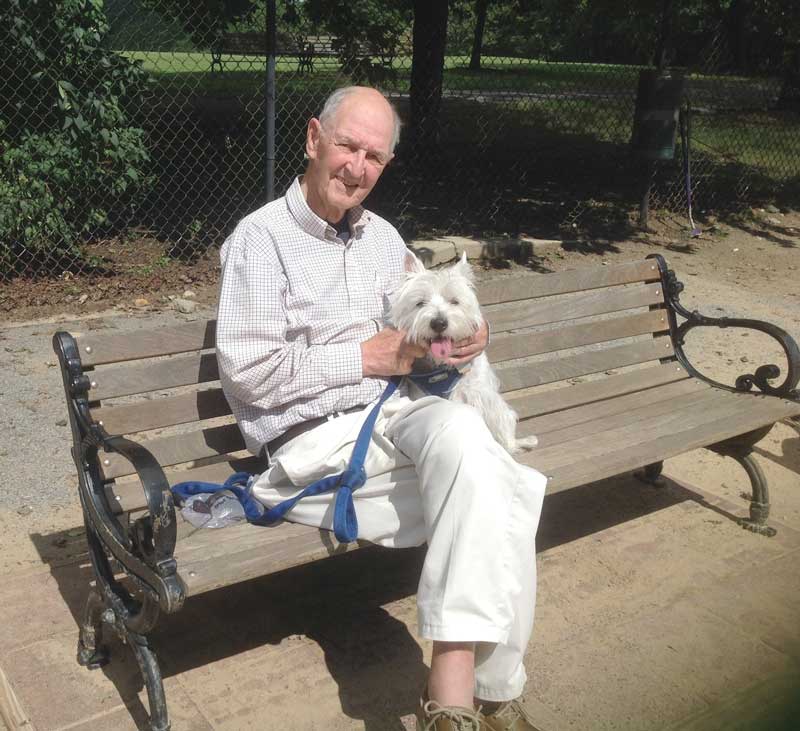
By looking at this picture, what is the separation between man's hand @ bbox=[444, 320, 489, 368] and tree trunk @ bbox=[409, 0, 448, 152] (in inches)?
296

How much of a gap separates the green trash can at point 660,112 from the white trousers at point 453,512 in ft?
25.1

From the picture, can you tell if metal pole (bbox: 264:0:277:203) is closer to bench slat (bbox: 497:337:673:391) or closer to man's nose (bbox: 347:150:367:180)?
bench slat (bbox: 497:337:673:391)

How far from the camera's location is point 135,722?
2674 mm

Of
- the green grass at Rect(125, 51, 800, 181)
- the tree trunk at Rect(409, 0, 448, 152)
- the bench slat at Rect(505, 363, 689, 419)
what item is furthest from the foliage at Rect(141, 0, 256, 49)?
the bench slat at Rect(505, 363, 689, 419)

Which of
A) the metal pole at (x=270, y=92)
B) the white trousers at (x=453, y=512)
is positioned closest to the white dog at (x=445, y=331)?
the white trousers at (x=453, y=512)

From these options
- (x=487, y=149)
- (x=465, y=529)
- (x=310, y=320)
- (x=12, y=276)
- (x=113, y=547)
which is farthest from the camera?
(x=487, y=149)

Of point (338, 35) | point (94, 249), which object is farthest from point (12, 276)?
point (338, 35)

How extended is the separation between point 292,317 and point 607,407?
1.61 m

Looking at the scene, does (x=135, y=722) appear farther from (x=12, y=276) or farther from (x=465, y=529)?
(x=12, y=276)

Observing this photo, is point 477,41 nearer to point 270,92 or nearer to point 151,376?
point 270,92

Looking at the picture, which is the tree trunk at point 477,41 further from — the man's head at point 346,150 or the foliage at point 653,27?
the man's head at point 346,150

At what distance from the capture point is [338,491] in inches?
106

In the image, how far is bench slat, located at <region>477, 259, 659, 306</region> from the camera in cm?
378

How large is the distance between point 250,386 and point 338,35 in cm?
576
